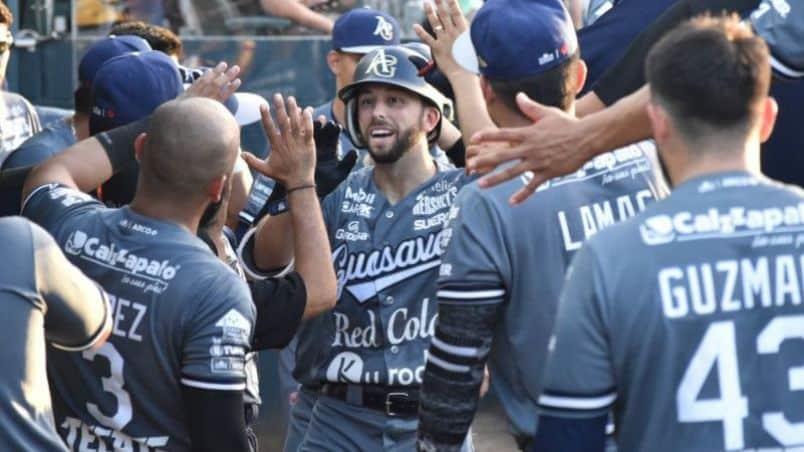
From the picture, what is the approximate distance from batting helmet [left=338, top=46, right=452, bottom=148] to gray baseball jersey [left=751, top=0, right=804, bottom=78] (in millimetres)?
1861

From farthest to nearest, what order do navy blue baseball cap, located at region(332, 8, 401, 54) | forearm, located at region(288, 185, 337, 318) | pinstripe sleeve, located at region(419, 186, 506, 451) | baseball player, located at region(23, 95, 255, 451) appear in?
navy blue baseball cap, located at region(332, 8, 401, 54) → forearm, located at region(288, 185, 337, 318) → baseball player, located at region(23, 95, 255, 451) → pinstripe sleeve, located at region(419, 186, 506, 451)

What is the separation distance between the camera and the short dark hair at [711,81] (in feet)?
10.5

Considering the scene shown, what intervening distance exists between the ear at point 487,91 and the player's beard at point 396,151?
1.48m

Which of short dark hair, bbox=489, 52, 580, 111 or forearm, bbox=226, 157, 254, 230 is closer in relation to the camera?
short dark hair, bbox=489, 52, 580, 111

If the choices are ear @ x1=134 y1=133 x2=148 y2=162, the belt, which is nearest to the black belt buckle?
the belt

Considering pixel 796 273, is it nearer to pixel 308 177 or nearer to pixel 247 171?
pixel 308 177

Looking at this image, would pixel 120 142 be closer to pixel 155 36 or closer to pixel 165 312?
pixel 165 312

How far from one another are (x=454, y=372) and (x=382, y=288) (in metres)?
1.72

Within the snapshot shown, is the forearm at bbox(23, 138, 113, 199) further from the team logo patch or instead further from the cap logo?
the cap logo

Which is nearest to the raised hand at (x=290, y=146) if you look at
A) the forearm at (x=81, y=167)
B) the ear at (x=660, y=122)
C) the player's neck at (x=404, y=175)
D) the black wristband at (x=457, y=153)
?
the forearm at (x=81, y=167)

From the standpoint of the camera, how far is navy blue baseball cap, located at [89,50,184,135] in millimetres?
5223

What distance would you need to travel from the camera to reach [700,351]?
10.4 ft

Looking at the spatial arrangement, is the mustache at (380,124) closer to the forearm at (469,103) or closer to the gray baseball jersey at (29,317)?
the forearm at (469,103)

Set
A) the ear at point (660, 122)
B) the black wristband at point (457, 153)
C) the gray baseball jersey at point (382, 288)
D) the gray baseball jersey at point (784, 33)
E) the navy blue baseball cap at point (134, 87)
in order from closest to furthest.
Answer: the ear at point (660, 122) → the gray baseball jersey at point (784, 33) → the navy blue baseball cap at point (134, 87) → the gray baseball jersey at point (382, 288) → the black wristband at point (457, 153)
